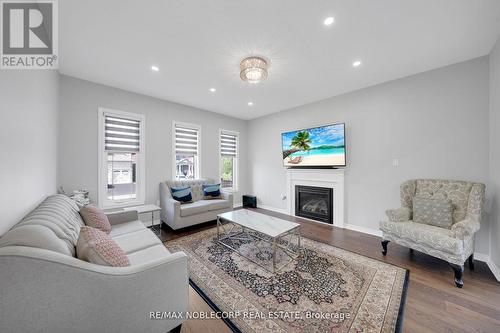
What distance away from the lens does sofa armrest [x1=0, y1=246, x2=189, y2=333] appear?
34.0 inches

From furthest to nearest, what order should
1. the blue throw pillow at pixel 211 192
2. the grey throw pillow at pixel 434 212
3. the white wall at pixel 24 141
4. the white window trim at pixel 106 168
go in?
the blue throw pillow at pixel 211 192 < the white window trim at pixel 106 168 < the grey throw pillow at pixel 434 212 < the white wall at pixel 24 141

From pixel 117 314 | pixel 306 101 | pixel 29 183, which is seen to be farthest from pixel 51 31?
pixel 306 101

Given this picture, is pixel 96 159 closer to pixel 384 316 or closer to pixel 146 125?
pixel 146 125

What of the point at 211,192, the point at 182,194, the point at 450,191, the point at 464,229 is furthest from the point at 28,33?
the point at 450,191

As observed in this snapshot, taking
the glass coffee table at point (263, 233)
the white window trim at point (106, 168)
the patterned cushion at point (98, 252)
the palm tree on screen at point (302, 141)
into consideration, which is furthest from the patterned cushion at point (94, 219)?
the palm tree on screen at point (302, 141)

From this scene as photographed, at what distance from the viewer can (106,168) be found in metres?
3.45

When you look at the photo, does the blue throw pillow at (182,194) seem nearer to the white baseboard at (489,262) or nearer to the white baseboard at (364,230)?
the white baseboard at (364,230)

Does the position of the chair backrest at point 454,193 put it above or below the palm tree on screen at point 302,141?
below

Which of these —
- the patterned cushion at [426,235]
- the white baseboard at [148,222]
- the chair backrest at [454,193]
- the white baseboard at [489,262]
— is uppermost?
the chair backrest at [454,193]

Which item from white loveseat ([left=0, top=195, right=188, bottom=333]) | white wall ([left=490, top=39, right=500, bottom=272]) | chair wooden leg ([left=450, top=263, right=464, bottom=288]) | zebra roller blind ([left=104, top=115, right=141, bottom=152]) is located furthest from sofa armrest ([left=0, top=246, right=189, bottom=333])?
white wall ([left=490, top=39, right=500, bottom=272])

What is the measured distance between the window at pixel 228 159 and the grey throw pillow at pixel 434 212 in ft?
13.6

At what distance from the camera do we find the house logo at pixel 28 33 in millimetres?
1402

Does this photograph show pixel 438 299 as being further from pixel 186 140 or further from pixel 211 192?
pixel 186 140

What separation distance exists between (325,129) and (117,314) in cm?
409
